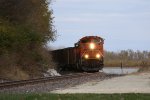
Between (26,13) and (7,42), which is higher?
(26,13)

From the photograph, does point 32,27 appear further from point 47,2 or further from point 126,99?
point 126,99

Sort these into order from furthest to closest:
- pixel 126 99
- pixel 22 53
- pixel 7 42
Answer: pixel 22 53 → pixel 7 42 → pixel 126 99

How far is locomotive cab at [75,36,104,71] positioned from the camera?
50.8m

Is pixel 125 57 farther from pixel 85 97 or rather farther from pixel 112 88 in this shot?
pixel 85 97

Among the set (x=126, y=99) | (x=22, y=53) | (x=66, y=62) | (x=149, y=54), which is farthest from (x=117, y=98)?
(x=149, y=54)

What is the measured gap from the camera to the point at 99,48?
51.9 metres

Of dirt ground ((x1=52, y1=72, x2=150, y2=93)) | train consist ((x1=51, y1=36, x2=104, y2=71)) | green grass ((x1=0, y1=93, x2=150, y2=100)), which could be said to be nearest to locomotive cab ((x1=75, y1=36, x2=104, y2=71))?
train consist ((x1=51, y1=36, x2=104, y2=71))

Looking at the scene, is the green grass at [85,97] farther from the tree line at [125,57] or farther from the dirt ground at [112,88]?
the tree line at [125,57]

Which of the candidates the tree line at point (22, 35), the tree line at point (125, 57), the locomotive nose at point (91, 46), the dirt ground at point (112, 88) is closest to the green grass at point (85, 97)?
the dirt ground at point (112, 88)

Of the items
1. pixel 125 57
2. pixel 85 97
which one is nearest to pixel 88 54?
pixel 85 97

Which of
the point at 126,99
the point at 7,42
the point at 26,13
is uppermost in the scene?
the point at 26,13

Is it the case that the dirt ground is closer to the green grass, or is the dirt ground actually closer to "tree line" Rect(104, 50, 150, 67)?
the green grass

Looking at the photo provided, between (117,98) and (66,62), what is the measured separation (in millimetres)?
38561

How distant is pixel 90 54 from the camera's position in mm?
51344
